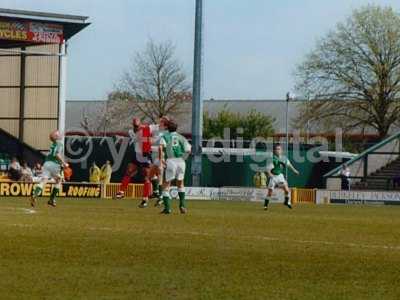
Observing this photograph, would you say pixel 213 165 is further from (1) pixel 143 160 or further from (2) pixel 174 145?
(2) pixel 174 145

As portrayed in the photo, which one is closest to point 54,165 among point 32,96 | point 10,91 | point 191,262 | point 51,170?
point 51,170

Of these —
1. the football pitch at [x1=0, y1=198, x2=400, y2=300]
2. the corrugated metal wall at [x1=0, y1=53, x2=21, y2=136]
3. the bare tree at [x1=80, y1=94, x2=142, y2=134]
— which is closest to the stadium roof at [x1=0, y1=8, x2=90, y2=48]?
the corrugated metal wall at [x1=0, y1=53, x2=21, y2=136]

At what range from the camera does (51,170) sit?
27.9 m

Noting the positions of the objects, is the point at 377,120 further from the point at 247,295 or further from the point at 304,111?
the point at 247,295

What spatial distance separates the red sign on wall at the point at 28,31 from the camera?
52.6 meters

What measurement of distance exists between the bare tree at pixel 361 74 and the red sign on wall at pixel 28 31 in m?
27.8

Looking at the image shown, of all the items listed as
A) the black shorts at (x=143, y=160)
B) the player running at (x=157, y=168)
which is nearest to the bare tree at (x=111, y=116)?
the black shorts at (x=143, y=160)

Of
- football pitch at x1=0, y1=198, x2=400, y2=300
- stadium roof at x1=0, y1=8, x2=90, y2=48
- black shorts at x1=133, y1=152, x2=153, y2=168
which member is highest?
stadium roof at x1=0, y1=8, x2=90, y2=48

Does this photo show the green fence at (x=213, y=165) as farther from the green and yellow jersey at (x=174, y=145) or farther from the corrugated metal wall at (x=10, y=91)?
the green and yellow jersey at (x=174, y=145)

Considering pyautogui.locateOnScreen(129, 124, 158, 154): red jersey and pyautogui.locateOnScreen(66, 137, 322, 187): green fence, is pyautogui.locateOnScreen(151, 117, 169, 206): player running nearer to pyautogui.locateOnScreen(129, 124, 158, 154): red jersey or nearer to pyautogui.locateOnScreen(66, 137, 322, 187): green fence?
pyautogui.locateOnScreen(129, 124, 158, 154): red jersey

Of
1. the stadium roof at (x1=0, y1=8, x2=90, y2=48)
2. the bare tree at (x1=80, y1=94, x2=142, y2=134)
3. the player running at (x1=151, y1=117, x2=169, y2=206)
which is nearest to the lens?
the player running at (x1=151, y1=117, x2=169, y2=206)

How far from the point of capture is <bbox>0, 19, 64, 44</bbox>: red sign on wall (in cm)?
5256

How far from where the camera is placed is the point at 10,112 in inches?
2308

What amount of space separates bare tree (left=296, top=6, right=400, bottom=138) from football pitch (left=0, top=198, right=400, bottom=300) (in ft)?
190
